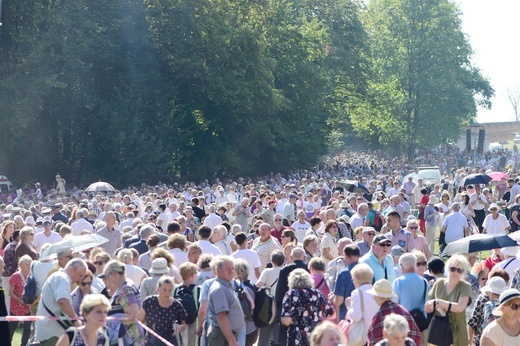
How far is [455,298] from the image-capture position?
35.2ft

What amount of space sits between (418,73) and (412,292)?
71860mm

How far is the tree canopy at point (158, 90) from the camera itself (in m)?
47.3

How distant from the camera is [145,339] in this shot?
34.5 feet

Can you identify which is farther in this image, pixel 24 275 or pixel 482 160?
Result: pixel 482 160

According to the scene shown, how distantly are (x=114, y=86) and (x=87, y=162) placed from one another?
4011 millimetres

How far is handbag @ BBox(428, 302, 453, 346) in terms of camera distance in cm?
1071

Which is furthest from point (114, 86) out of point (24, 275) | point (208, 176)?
point (24, 275)

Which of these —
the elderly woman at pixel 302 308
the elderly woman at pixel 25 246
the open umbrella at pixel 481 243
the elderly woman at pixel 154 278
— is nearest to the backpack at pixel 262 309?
the elderly woman at pixel 154 278

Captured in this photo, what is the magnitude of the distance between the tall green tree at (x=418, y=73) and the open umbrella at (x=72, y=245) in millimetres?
66358

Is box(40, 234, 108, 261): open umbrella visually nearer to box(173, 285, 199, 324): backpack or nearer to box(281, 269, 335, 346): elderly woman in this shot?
box(173, 285, 199, 324): backpack

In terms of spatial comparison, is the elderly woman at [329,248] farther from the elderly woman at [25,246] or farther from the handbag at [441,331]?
the handbag at [441,331]

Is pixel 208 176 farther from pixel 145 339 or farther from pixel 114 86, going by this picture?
pixel 145 339

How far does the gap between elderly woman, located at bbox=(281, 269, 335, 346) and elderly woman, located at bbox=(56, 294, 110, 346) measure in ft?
8.57

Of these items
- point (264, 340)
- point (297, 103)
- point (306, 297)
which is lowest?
point (264, 340)
